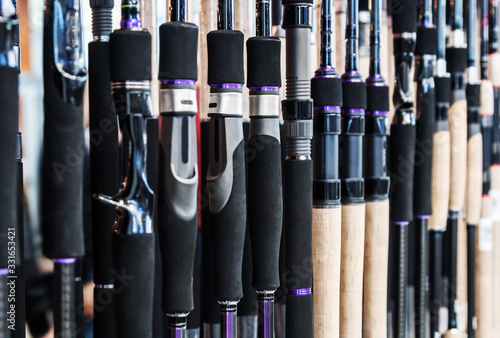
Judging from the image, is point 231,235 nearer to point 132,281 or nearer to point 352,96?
point 132,281

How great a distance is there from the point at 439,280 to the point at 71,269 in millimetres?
636

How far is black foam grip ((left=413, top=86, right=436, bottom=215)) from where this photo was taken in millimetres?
992

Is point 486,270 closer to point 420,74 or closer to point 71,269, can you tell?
point 420,74

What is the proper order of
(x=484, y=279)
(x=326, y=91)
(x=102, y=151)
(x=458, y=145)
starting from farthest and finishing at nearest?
1. (x=484, y=279)
2. (x=458, y=145)
3. (x=326, y=91)
4. (x=102, y=151)

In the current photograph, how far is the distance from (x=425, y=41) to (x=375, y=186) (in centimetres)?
23

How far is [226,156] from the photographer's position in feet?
2.39

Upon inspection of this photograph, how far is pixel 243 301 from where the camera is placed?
34.1 inches

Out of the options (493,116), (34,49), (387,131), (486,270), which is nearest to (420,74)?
(387,131)

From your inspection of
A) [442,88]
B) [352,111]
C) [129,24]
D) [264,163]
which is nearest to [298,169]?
[264,163]

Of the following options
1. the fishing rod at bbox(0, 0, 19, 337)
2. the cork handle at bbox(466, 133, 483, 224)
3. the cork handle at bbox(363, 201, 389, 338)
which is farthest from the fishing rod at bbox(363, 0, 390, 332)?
the fishing rod at bbox(0, 0, 19, 337)

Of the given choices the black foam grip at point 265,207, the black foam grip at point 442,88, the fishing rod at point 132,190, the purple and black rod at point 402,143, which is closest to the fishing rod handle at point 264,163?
the black foam grip at point 265,207

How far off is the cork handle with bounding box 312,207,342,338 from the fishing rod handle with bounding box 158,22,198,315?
21 cm

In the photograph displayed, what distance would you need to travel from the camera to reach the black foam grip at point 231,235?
0.73 metres

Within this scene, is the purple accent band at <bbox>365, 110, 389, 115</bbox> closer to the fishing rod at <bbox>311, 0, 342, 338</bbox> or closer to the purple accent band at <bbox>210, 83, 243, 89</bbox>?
the fishing rod at <bbox>311, 0, 342, 338</bbox>
